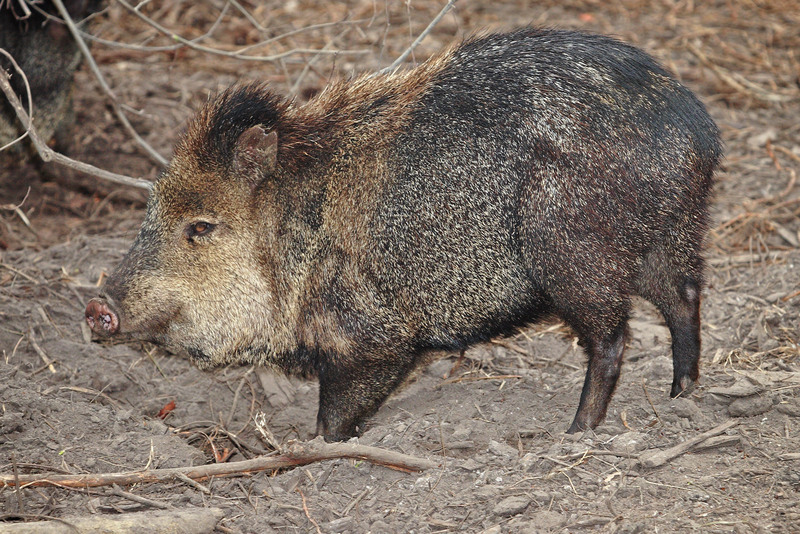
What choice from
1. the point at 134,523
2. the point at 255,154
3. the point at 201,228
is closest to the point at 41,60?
the point at 201,228

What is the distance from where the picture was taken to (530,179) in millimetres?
3713

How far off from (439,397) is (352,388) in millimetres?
611

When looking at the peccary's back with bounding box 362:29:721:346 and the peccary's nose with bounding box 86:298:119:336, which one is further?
the peccary's nose with bounding box 86:298:119:336

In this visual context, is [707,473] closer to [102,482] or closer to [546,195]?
[546,195]

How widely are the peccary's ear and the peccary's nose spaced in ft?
2.79

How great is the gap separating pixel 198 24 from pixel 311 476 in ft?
19.8

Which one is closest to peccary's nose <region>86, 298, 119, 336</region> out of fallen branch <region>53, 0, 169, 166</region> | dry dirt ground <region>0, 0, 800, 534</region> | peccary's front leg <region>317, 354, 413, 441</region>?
dry dirt ground <region>0, 0, 800, 534</region>

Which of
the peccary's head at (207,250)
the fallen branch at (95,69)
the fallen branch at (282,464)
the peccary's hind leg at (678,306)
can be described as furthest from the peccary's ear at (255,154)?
the peccary's hind leg at (678,306)

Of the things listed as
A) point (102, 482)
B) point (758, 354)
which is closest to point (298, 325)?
point (102, 482)

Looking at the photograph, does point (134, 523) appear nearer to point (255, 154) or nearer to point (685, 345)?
point (255, 154)

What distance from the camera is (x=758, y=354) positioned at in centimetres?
449

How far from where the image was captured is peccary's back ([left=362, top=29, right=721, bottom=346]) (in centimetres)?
364

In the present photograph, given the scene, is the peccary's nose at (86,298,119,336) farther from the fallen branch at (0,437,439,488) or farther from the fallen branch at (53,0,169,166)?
the fallen branch at (53,0,169,166)

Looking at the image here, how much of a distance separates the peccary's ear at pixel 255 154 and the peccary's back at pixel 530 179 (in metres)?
0.54
